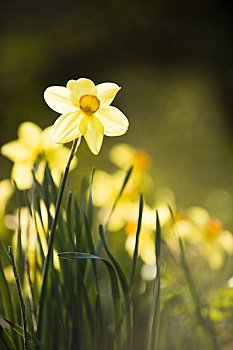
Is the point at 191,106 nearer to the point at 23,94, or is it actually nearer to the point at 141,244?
the point at 23,94

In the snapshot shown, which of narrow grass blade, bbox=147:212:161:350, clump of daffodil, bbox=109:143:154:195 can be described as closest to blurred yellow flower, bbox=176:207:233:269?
clump of daffodil, bbox=109:143:154:195

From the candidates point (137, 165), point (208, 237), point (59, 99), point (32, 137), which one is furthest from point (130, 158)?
point (59, 99)

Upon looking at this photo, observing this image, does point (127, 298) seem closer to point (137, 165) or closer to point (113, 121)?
point (113, 121)

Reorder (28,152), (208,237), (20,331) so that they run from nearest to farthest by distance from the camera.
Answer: (20,331), (28,152), (208,237)

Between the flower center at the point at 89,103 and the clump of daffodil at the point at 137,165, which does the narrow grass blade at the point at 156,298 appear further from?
the clump of daffodil at the point at 137,165

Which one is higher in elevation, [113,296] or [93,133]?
[93,133]

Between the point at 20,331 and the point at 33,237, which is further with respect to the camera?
the point at 33,237

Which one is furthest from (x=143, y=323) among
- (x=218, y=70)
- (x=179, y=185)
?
(x=218, y=70)

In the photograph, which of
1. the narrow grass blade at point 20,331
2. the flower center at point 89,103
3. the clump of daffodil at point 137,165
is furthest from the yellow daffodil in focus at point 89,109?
the clump of daffodil at point 137,165
